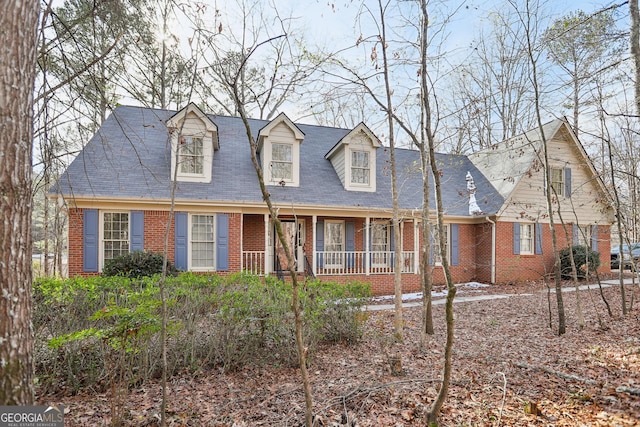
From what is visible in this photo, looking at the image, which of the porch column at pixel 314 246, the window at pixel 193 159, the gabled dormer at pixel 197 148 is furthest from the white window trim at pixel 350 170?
the window at pixel 193 159

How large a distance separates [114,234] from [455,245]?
12614mm

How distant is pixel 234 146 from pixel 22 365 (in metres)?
12.1

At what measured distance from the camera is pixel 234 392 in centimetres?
405

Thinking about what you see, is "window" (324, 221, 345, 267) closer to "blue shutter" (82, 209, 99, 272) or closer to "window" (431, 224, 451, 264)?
"window" (431, 224, 451, 264)

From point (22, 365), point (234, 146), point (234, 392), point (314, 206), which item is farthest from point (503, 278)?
point (22, 365)

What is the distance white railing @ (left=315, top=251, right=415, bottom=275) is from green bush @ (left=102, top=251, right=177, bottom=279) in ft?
17.2

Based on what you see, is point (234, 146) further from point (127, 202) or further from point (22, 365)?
point (22, 365)

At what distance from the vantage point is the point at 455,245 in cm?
1407

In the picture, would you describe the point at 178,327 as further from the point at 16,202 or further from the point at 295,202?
the point at 295,202

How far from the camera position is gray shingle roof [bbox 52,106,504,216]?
10.4 metres

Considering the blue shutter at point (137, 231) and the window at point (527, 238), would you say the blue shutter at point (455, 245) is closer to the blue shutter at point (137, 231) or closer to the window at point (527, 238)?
the window at point (527, 238)

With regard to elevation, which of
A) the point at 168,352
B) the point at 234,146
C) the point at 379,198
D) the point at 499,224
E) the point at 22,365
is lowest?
the point at 168,352

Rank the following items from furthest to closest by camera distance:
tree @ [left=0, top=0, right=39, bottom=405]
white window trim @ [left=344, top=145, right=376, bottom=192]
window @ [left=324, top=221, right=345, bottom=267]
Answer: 1. window @ [left=324, top=221, right=345, bottom=267]
2. white window trim @ [left=344, top=145, right=376, bottom=192]
3. tree @ [left=0, top=0, right=39, bottom=405]

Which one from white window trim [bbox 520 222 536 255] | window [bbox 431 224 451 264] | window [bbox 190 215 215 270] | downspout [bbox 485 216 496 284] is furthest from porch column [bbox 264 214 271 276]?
A: white window trim [bbox 520 222 536 255]
